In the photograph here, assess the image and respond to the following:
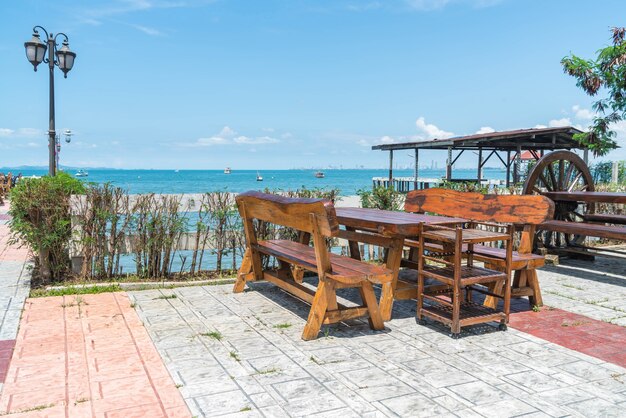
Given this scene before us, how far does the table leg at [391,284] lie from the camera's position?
14.7 feet

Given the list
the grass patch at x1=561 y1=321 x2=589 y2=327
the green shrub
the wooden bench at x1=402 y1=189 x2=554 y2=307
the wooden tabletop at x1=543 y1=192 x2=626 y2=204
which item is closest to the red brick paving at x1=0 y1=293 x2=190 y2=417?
the wooden bench at x1=402 y1=189 x2=554 y2=307

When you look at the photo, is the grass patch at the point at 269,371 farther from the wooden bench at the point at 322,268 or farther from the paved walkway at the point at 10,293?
the paved walkway at the point at 10,293

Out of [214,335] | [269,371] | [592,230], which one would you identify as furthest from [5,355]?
[592,230]

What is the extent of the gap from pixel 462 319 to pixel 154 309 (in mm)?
2789

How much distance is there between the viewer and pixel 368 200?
7.84 metres

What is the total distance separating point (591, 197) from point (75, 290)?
21.8ft

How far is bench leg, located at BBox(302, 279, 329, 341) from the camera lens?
4.02m

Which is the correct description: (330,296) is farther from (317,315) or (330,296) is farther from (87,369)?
(87,369)

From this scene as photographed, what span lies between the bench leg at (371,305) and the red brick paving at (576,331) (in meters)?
1.20

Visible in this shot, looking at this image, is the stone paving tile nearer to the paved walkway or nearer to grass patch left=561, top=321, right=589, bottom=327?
grass patch left=561, top=321, right=589, bottom=327

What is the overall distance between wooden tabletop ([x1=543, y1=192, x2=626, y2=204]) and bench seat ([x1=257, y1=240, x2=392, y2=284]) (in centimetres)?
414

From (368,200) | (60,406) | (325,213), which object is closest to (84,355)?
(60,406)

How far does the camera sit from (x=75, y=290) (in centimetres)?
550

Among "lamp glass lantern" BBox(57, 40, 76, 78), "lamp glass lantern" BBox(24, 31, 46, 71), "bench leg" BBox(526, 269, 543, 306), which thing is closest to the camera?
"bench leg" BBox(526, 269, 543, 306)
